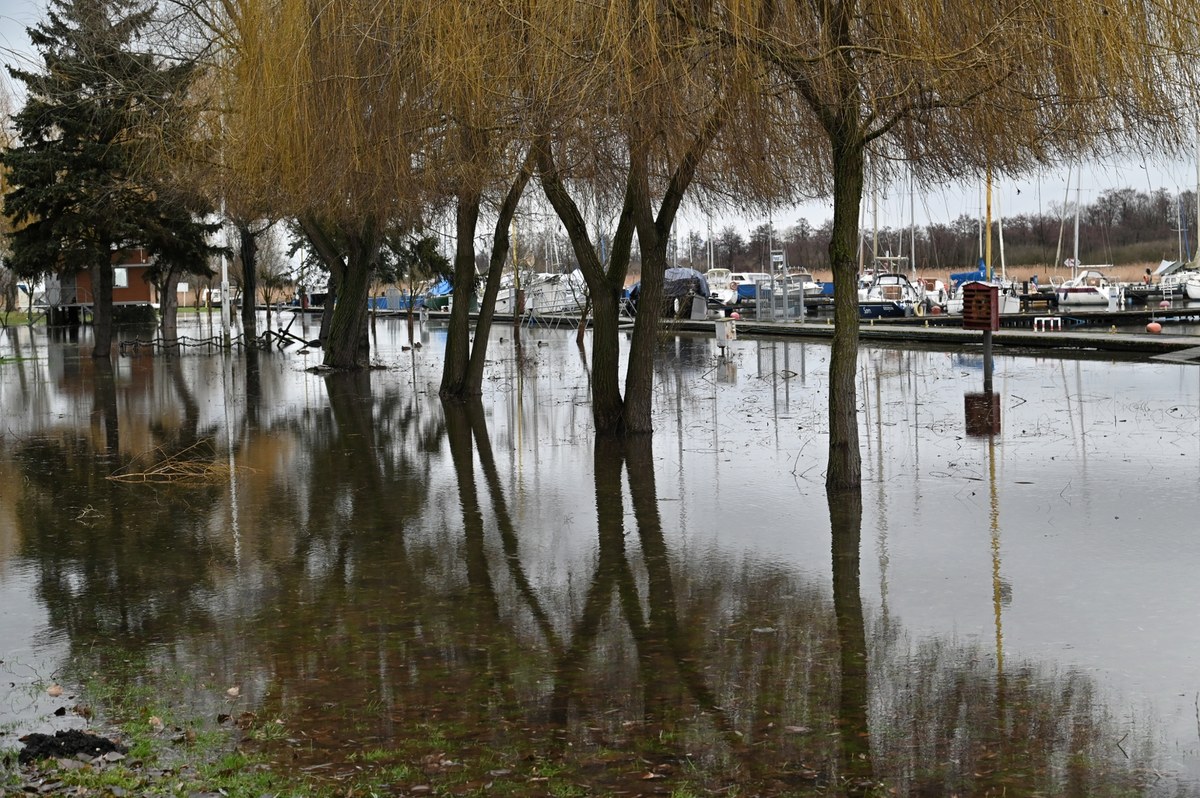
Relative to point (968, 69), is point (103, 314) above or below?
below

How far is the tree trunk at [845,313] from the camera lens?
12734mm

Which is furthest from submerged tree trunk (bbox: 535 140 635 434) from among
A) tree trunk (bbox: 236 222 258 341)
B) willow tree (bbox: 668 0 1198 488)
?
tree trunk (bbox: 236 222 258 341)

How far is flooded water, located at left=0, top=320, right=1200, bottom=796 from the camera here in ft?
21.2

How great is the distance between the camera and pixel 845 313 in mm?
13031

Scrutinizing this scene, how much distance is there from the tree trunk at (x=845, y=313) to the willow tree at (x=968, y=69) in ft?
0.06

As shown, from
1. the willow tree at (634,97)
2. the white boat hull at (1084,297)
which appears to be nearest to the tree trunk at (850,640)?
the willow tree at (634,97)

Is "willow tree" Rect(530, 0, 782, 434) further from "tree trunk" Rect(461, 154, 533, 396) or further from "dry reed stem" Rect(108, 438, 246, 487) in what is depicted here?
"tree trunk" Rect(461, 154, 533, 396)

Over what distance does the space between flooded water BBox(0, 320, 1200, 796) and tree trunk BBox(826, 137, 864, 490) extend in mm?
487

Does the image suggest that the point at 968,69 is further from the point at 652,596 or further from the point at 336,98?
the point at 336,98

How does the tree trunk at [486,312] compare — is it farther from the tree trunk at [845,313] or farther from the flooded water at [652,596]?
the tree trunk at [845,313]

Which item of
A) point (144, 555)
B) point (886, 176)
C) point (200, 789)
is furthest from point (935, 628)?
point (886, 176)

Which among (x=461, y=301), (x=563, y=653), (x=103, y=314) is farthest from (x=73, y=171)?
(x=563, y=653)

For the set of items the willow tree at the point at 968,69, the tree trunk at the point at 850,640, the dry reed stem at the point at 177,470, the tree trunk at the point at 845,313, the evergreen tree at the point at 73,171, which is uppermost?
the evergreen tree at the point at 73,171

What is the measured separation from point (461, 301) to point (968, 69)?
15.0m
